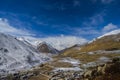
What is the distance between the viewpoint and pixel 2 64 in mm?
146000

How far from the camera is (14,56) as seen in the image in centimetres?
15975

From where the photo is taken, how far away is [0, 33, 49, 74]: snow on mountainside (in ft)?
488

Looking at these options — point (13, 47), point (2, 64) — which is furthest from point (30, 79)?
point (13, 47)

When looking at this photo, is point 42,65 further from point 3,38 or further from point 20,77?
point 20,77

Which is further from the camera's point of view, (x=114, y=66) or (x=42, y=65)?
(x=42, y=65)

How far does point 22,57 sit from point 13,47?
1457cm

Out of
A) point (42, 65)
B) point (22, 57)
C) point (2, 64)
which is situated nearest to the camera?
point (2, 64)

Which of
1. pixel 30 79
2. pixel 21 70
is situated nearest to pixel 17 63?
pixel 21 70

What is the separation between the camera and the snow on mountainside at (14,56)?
14873cm

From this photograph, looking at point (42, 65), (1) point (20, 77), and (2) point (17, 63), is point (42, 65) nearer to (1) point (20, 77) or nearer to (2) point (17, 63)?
(2) point (17, 63)

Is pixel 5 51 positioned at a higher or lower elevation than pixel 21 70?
higher

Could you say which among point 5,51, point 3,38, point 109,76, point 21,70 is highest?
point 3,38

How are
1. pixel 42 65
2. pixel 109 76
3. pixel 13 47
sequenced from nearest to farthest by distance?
pixel 109 76 → pixel 13 47 → pixel 42 65

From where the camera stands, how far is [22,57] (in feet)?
531
